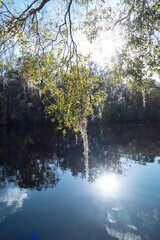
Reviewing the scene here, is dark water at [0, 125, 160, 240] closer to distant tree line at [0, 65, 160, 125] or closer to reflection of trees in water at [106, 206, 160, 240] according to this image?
reflection of trees in water at [106, 206, 160, 240]

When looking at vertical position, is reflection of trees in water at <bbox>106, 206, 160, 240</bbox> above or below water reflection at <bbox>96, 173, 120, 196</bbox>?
below

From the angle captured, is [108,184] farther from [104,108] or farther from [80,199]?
[104,108]

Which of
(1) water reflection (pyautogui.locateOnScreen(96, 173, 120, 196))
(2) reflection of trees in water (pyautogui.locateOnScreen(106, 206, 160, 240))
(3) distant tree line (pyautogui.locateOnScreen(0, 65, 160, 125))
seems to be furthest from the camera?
(3) distant tree line (pyautogui.locateOnScreen(0, 65, 160, 125))

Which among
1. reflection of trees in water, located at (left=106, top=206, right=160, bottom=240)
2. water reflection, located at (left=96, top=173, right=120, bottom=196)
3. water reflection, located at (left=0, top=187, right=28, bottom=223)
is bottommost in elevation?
reflection of trees in water, located at (left=106, top=206, right=160, bottom=240)

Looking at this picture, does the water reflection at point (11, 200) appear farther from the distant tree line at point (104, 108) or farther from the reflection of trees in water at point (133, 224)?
the distant tree line at point (104, 108)

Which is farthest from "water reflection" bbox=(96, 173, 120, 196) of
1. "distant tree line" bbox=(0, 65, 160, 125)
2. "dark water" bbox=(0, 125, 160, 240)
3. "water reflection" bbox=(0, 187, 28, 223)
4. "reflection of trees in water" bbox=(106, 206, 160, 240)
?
"distant tree line" bbox=(0, 65, 160, 125)

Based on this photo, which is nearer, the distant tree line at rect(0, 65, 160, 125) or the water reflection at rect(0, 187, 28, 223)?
the water reflection at rect(0, 187, 28, 223)

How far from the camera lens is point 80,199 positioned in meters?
6.90

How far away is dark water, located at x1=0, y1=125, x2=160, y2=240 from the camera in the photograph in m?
4.97

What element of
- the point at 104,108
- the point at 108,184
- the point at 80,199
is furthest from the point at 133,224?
the point at 104,108

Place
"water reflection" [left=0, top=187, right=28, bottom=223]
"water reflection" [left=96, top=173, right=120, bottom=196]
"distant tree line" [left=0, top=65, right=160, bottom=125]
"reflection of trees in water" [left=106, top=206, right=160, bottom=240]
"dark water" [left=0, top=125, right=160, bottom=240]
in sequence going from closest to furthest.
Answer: "reflection of trees in water" [left=106, top=206, right=160, bottom=240], "dark water" [left=0, top=125, right=160, bottom=240], "water reflection" [left=0, top=187, right=28, bottom=223], "water reflection" [left=96, top=173, right=120, bottom=196], "distant tree line" [left=0, top=65, right=160, bottom=125]

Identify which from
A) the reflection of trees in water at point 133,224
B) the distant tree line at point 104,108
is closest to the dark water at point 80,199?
the reflection of trees in water at point 133,224

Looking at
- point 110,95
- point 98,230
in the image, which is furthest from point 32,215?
point 110,95

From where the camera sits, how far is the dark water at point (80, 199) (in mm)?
4969
